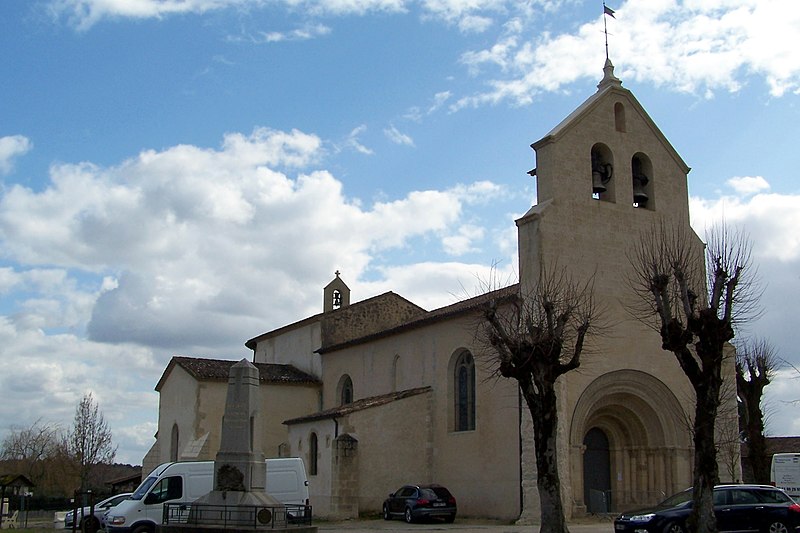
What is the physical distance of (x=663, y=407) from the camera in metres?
27.5

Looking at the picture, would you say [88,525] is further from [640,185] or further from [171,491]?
[640,185]

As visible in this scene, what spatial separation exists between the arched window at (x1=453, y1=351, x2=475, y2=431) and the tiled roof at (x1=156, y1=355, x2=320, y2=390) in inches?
417

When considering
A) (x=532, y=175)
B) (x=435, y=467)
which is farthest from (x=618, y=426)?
(x=532, y=175)

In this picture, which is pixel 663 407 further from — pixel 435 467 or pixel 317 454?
pixel 317 454

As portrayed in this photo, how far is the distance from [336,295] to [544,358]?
23.1 m

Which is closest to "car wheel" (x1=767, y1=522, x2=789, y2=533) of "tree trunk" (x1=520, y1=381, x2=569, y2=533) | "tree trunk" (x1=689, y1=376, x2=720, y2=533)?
"tree trunk" (x1=689, y1=376, x2=720, y2=533)

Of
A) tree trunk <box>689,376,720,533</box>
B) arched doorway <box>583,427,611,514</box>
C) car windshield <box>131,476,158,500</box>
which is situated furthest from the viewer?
arched doorway <box>583,427,611,514</box>

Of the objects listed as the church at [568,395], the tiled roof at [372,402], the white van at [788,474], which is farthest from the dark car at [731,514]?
the tiled roof at [372,402]

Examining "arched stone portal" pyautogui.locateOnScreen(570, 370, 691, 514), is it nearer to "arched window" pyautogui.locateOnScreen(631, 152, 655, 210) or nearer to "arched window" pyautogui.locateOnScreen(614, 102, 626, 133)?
"arched window" pyautogui.locateOnScreen(631, 152, 655, 210)

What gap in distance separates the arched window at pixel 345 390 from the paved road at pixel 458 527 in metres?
9.52

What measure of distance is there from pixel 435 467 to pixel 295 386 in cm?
1036

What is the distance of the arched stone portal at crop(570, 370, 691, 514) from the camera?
27.0 meters

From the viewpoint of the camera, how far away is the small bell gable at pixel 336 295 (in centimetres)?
4191

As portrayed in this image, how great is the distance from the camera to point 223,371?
3775 centimetres
